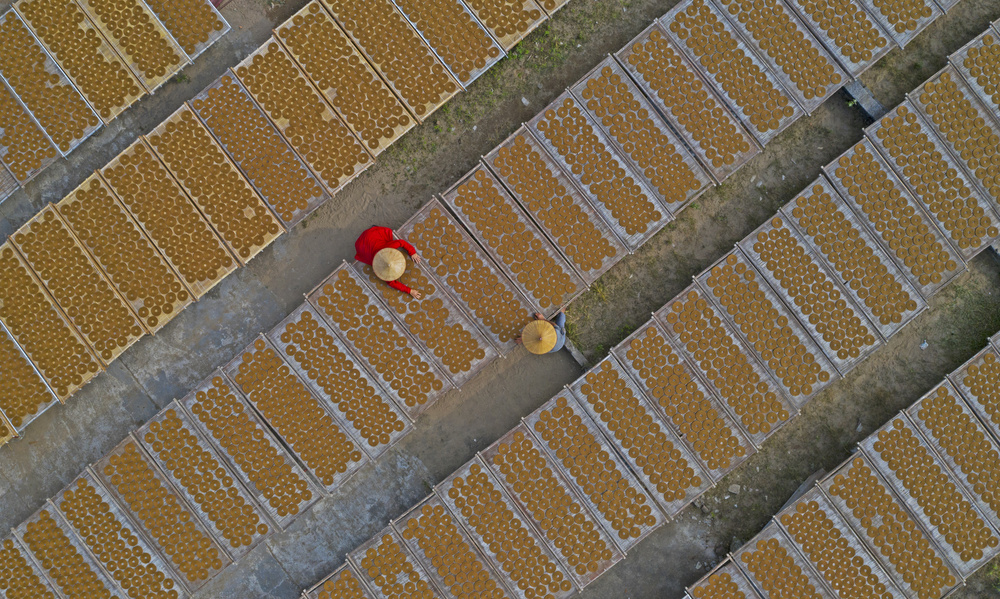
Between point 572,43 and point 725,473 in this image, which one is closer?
point 725,473

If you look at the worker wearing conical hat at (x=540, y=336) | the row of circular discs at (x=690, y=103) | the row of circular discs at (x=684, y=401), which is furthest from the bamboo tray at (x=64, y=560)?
the row of circular discs at (x=690, y=103)

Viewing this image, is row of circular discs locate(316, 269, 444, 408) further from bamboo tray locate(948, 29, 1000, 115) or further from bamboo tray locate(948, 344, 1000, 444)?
bamboo tray locate(948, 29, 1000, 115)

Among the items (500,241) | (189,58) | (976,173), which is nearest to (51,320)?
(189,58)

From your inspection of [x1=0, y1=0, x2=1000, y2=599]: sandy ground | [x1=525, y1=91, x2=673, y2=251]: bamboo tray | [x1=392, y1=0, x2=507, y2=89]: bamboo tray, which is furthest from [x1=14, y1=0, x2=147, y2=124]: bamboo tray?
[x1=525, y1=91, x2=673, y2=251]: bamboo tray

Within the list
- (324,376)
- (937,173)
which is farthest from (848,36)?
(324,376)

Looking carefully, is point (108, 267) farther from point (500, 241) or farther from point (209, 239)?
point (500, 241)
